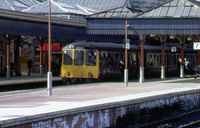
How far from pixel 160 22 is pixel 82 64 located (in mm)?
7398

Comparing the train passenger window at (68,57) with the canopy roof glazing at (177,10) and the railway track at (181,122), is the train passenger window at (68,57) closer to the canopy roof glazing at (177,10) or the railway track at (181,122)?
the canopy roof glazing at (177,10)

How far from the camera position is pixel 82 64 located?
34.2m

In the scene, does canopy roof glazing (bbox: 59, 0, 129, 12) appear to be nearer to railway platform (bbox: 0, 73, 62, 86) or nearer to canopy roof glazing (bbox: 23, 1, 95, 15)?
canopy roof glazing (bbox: 23, 1, 95, 15)

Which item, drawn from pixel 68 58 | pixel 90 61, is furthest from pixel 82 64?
pixel 68 58

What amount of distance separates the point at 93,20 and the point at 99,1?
48332 mm

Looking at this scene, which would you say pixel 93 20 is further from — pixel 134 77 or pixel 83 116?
pixel 83 116

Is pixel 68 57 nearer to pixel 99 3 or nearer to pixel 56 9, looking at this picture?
pixel 56 9

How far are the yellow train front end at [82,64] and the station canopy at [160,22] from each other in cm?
316

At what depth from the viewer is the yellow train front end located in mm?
34094

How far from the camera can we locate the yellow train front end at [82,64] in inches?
1342

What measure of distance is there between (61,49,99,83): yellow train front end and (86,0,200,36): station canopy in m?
3.16

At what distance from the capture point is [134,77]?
42.1 m

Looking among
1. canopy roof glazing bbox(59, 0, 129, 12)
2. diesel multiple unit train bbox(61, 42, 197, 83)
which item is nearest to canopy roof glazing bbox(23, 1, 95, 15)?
canopy roof glazing bbox(59, 0, 129, 12)

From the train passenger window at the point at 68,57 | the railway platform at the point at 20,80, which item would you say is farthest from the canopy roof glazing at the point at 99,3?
the train passenger window at the point at 68,57
